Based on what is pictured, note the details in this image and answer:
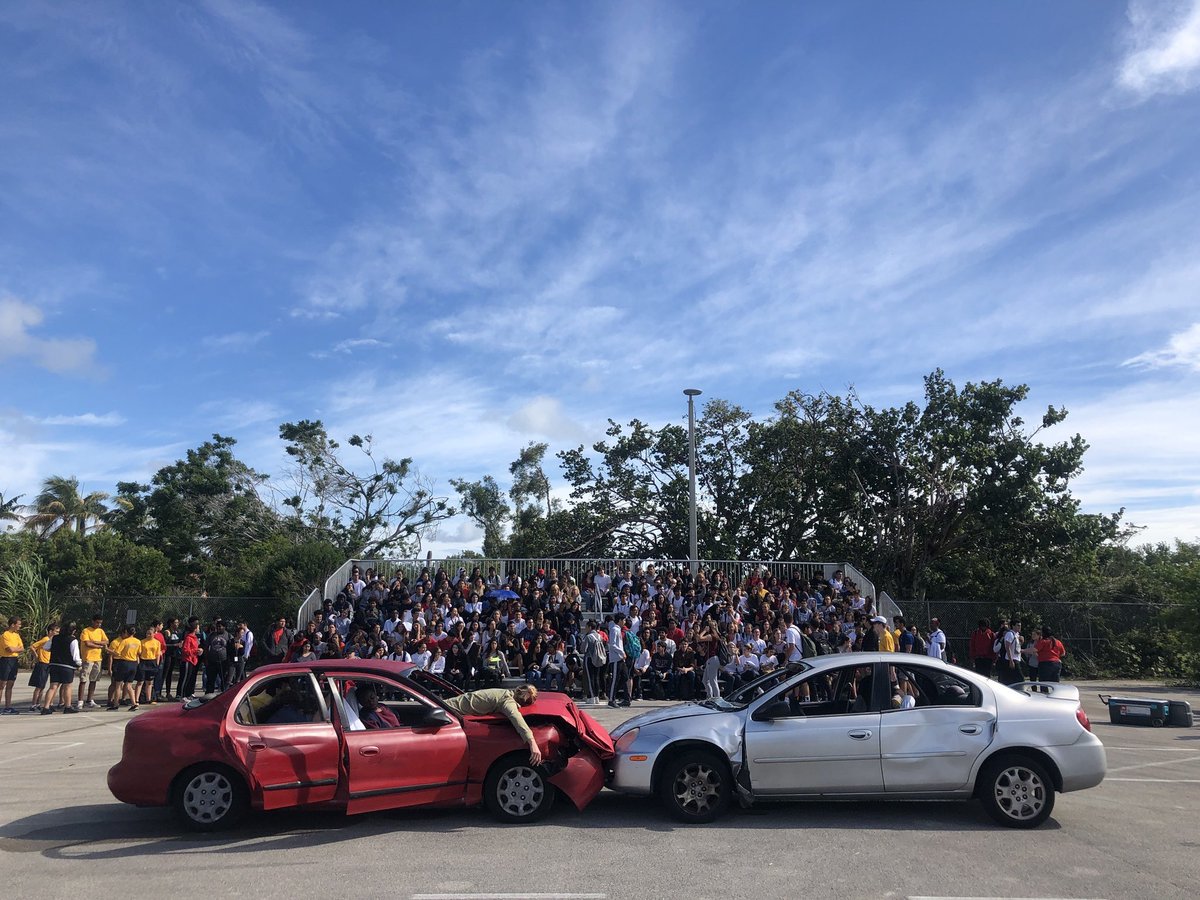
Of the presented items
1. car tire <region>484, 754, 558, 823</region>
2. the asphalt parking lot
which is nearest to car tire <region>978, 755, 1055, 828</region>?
the asphalt parking lot

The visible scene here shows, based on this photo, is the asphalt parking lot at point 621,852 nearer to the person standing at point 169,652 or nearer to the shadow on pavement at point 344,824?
the shadow on pavement at point 344,824

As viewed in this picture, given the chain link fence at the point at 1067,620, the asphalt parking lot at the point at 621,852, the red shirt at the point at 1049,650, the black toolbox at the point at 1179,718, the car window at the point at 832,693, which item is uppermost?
the chain link fence at the point at 1067,620

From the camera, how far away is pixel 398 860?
6.32 meters

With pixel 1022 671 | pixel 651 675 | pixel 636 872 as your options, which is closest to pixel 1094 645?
pixel 1022 671

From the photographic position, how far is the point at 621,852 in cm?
648

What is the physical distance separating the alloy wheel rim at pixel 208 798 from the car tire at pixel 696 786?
11.9 ft

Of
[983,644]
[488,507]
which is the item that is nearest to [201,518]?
[488,507]

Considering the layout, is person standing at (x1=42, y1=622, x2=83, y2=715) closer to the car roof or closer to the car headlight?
the car roof

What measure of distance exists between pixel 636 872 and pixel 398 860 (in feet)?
5.80

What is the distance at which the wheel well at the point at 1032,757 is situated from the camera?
23.7 ft

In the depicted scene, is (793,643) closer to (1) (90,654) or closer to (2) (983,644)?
(2) (983,644)

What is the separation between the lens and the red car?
7.06 meters

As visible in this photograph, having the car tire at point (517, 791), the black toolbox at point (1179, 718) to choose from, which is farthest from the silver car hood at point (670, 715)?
the black toolbox at point (1179, 718)

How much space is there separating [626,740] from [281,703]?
3.02 meters
